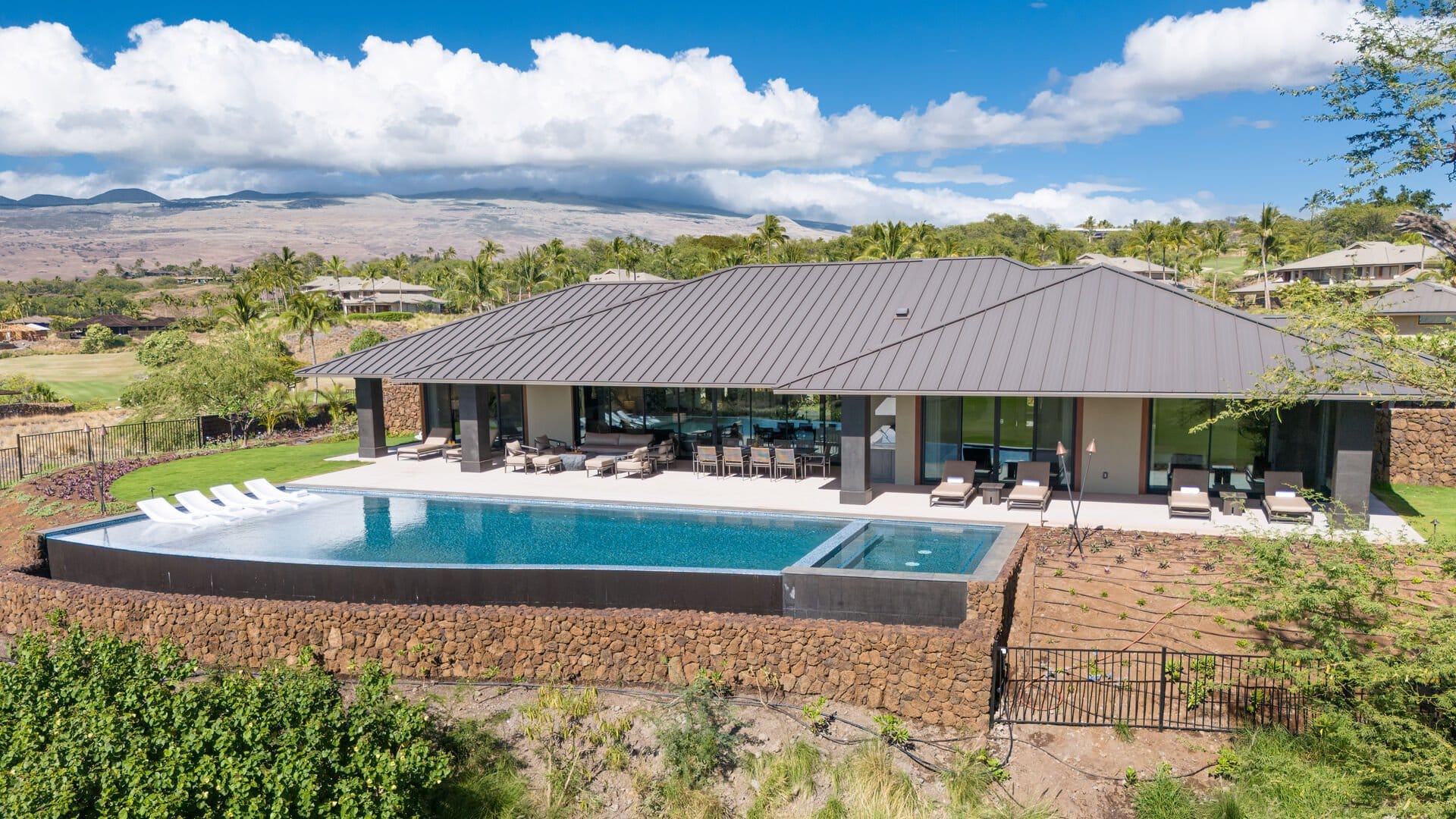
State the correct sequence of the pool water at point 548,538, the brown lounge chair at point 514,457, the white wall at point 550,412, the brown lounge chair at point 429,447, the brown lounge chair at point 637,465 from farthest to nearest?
the white wall at point 550,412
the brown lounge chair at point 429,447
the brown lounge chair at point 514,457
the brown lounge chair at point 637,465
the pool water at point 548,538

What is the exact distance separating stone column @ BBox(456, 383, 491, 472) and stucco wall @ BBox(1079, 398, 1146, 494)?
1369 centimetres

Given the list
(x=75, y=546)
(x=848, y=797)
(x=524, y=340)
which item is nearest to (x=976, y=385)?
(x=848, y=797)

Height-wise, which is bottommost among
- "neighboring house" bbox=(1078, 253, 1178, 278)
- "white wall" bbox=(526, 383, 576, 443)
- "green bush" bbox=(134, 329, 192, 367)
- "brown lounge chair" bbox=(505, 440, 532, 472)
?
"brown lounge chair" bbox=(505, 440, 532, 472)

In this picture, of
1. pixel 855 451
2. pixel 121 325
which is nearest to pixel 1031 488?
pixel 855 451

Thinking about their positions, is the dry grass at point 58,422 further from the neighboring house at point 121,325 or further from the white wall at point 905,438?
the neighboring house at point 121,325

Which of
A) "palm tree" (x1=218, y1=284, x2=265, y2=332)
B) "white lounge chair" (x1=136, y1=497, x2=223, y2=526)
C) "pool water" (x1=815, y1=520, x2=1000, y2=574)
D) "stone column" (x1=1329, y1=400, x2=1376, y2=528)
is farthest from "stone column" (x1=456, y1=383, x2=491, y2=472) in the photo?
"palm tree" (x1=218, y1=284, x2=265, y2=332)

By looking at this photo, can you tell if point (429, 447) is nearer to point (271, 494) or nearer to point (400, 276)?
point (271, 494)

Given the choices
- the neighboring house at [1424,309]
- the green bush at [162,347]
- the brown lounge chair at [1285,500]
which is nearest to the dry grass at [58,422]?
→ the green bush at [162,347]

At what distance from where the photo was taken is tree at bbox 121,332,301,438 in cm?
2792

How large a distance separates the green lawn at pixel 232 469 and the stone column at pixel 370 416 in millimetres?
731

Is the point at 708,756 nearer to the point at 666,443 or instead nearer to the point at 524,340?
the point at 666,443

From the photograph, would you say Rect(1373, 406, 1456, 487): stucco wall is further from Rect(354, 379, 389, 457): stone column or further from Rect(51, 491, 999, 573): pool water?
Rect(354, 379, 389, 457): stone column

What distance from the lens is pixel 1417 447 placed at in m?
19.4

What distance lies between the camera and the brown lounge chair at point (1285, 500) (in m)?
16.1
